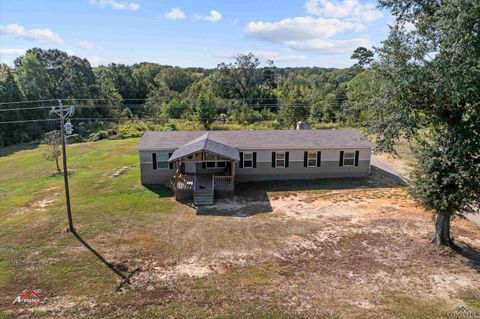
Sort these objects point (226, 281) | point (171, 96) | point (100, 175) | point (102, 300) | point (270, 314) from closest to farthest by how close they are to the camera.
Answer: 1. point (270, 314)
2. point (102, 300)
3. point (226, 281)
4. point (100, 175)
5. point (171, 96)

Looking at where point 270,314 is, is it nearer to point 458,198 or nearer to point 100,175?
point 458,198

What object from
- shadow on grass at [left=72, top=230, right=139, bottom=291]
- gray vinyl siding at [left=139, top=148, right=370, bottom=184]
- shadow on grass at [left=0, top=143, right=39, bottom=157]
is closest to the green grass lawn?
shadow on grass at [left=72, top=230, right=139, bottom=291]

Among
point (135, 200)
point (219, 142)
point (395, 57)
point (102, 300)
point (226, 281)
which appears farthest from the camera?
point (219, 142)

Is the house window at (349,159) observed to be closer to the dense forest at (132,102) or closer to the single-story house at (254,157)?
the single-story house at (254,157)

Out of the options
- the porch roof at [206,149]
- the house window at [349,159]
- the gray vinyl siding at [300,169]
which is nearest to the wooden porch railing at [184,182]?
the porch roof at [206,149]

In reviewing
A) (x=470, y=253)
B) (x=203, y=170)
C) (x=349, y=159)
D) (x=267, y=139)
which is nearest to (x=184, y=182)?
(x=203, y=170)

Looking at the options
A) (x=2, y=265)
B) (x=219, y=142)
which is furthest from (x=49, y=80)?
(x=2, y=265)
